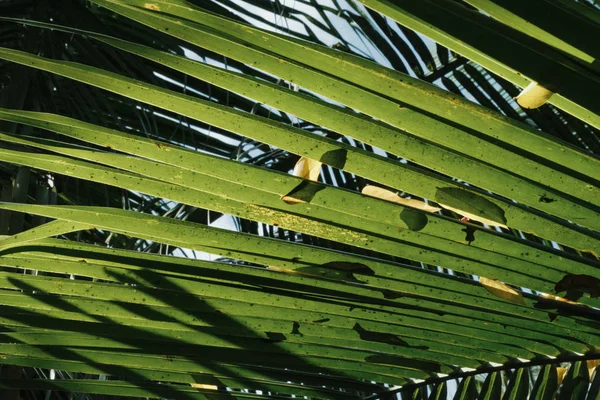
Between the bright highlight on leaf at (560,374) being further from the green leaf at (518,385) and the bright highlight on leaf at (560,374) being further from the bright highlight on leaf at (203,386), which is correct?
the bright highlight on leaf at (203,386)

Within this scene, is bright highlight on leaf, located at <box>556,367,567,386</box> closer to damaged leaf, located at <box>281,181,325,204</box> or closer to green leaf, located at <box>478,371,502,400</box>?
green leaf, located at <box>478,371,502,400</box>

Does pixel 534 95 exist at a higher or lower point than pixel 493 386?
→ higher

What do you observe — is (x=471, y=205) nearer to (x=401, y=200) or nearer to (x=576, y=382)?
(x=401, y=200)

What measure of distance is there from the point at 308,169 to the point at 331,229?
0.06 metres

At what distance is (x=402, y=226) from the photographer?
76 cm

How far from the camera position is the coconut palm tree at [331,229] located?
0.61 meters

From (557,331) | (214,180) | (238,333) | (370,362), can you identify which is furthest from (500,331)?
(214,180)

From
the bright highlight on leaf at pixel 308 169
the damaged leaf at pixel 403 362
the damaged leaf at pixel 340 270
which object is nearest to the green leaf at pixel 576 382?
the damaged leaf at pixel 403 362

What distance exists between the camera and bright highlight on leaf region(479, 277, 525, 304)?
832mm

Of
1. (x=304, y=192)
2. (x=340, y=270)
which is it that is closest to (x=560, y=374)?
(x=340, y=270)

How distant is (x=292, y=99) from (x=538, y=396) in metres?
0.61

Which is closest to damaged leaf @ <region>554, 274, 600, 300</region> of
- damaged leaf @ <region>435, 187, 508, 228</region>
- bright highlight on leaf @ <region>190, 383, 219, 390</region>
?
damaged leaf @ <region>435, 187, 508, 228</region>

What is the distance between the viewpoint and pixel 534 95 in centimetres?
54

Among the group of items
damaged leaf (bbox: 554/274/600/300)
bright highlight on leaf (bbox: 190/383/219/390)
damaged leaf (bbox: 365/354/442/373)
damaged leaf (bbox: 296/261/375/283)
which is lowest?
bright highlight on leaf (bbox: 190/383/219/390)
